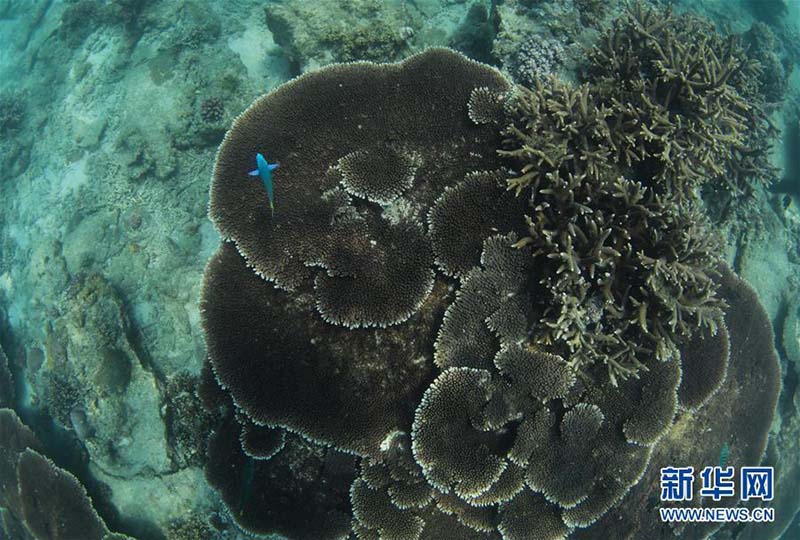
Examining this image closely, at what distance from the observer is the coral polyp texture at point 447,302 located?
372 cm

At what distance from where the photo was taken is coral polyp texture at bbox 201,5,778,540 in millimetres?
3717

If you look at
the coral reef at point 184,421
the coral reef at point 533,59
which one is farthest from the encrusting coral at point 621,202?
the coral reef at point 184,421

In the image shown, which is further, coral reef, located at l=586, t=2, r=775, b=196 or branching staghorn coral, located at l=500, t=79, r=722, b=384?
coral reef, located at l=586, t=2, r=775, b=196

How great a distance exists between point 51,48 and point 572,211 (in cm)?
1386

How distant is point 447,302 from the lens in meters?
3.84

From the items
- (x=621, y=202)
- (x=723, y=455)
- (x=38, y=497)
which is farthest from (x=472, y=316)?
(x=38, y=497)

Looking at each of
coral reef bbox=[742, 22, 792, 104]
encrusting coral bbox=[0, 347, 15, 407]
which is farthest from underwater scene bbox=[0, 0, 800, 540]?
coral reef bbox=[742, 22, 792, 104]

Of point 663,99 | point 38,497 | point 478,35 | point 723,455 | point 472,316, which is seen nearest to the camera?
point 472,316

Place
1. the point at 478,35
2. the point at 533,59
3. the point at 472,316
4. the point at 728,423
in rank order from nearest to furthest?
the point at 472,316, the point at 533,59, the point at 728,423, the point at 478,35

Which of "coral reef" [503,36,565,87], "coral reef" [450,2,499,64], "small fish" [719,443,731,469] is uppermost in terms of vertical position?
"coral reef" [503,36,565,87]

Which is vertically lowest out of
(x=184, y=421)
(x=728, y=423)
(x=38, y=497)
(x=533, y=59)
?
(x=38, y=497)

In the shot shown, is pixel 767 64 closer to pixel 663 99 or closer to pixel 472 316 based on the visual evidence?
pixel 663 99

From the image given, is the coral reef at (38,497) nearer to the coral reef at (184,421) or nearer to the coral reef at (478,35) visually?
the coral reef at (184,421)

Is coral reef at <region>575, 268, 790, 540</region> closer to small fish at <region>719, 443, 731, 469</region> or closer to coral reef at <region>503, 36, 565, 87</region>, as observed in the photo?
small fish at <region>719, 443, 731, 469</region>
